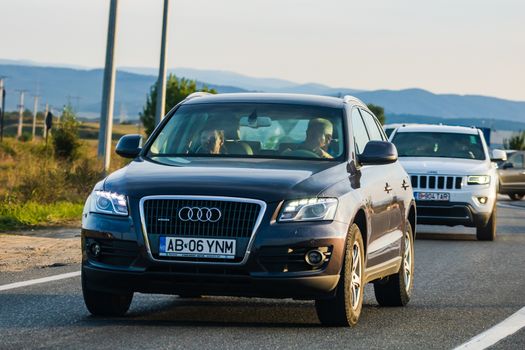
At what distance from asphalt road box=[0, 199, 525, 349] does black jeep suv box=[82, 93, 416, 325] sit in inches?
10.4

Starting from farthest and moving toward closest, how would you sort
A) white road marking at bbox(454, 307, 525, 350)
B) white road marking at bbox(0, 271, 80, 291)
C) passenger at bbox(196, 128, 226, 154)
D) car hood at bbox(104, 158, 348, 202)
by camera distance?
white road marking at bbox(0, 271, 80, 291), passenger at bbox(196, 128, 226, 154), car hood at bbox(104, 158, 348, 202), white road marking at bbox(454, 307, 525, 350)

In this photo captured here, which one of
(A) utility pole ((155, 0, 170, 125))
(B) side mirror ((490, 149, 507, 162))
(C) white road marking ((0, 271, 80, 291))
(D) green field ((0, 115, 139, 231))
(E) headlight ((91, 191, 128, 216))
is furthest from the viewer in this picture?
(A) utility pole ((155, 0, 170, 125))

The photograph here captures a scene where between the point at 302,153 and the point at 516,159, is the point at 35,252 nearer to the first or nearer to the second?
the point at 302,153

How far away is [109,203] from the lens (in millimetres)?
8742

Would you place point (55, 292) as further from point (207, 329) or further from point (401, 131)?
point (401, 131)

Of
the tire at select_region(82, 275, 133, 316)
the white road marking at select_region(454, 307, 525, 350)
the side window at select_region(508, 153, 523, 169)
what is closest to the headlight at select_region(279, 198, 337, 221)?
the white road marking at select_region(454, 307, 525, 350)

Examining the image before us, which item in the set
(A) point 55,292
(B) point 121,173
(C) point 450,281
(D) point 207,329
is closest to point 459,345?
(D) point 207,329

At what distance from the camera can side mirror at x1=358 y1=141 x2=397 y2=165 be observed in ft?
31.8

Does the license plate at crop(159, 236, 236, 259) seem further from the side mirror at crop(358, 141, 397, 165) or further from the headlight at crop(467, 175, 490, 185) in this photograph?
the headlight at crop(467, 175, 490, 185)

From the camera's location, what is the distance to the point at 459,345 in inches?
327

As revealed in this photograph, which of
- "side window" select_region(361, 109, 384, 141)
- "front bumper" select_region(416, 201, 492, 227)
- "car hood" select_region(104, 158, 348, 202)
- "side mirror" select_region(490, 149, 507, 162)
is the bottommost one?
"front bumper" select_region(416, 201, 492, 227)

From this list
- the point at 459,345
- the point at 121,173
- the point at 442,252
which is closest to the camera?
the point at 459,345

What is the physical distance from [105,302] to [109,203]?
0.80 m

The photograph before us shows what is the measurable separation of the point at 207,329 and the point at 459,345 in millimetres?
1628
